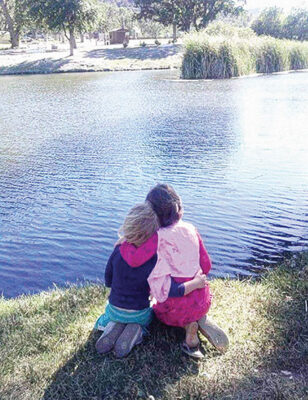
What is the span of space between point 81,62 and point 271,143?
3253cm

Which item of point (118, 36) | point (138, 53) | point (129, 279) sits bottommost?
point (129, 279)

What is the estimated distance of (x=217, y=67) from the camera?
27.7 m

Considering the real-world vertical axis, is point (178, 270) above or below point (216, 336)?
above

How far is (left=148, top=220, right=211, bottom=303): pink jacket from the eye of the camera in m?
3.48

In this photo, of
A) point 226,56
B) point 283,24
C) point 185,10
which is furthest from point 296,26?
point 226,56

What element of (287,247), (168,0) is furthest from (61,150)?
(168,0)

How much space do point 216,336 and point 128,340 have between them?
620 millimetres

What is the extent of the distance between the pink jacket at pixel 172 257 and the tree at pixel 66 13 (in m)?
44.5

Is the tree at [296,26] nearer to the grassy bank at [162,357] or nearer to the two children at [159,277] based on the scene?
the grassy bank at [162,357]

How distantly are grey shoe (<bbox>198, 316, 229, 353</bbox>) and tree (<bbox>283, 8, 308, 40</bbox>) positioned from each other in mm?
60749

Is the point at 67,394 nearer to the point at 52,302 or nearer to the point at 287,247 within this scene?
the point at 52,302

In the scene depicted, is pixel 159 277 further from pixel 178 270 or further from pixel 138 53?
pixel 138 53

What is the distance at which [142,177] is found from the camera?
30.7 feet

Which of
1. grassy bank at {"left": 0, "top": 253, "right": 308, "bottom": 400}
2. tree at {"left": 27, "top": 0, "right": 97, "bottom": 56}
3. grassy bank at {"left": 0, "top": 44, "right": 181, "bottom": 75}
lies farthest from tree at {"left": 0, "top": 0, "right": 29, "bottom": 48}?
grassy bank at {"left": 0, "top": 253, "right": 308, "bottom": 400}
